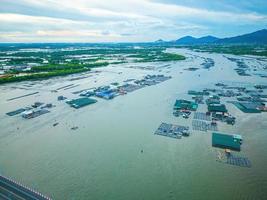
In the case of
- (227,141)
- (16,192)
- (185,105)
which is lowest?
(185,105)

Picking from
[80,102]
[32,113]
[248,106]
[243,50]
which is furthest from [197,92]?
[243,50]

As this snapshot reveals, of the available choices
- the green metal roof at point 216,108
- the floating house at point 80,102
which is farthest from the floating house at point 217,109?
the floating house at point 80,102

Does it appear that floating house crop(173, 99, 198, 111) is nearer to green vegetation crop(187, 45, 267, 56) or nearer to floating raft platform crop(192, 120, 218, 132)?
floating raft platform crop(192, 120, 218, 132)

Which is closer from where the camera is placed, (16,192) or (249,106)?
(16,192)

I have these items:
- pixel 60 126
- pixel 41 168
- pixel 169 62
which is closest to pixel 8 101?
pixel 60 126

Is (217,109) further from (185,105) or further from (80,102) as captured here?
(80,102)

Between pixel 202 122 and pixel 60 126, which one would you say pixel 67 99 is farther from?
pixel 202 122

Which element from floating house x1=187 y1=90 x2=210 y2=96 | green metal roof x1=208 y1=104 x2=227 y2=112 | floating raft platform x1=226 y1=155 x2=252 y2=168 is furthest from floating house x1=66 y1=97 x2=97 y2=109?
floating raft platform x1=226 y1=155 x2=252 y2=168
